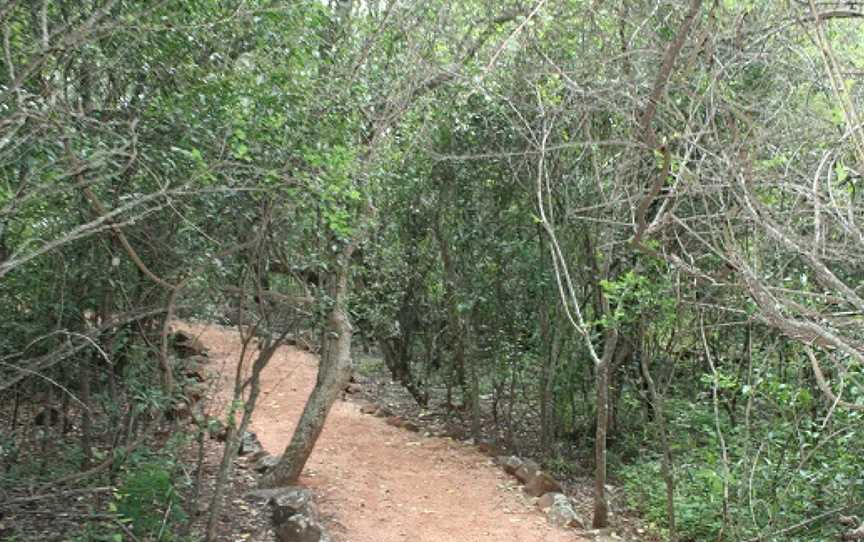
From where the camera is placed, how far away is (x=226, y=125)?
4.58 metres

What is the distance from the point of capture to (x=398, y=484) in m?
7.81

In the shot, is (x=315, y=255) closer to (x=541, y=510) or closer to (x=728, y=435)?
(x=541, y=510)

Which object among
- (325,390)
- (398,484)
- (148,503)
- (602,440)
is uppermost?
(325,390)

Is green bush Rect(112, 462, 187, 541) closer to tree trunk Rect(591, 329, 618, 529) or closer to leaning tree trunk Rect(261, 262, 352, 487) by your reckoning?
leaning tree trunk Rect(261, 262, 352, 487)

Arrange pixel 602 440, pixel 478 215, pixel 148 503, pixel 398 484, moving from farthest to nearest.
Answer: pixel 478 215 → pixel 398 484 → pixel 602 440 → pixel 148 503

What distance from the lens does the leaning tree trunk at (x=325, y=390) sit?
A: 6.87 m

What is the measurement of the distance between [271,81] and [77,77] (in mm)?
1154

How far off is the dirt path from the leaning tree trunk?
0.41m

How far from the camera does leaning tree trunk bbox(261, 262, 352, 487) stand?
687cm

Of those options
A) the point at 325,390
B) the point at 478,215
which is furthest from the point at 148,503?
the point at 478,215

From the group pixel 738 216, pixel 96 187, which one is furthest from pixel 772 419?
pixel 96 187

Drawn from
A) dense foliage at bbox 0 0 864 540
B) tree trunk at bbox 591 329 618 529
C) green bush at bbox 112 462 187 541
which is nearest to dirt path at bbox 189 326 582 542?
tree trunk at bbox 591 329 618 529

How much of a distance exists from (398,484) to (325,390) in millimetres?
1526

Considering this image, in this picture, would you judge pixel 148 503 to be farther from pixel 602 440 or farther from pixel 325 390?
pixel 602 440
